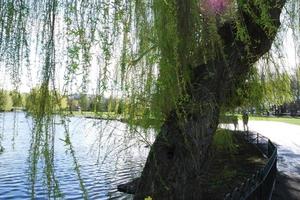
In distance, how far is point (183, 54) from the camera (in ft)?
10.1

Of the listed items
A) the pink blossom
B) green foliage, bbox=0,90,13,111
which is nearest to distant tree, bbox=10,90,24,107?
green foliage, bbox=0,90,13,111

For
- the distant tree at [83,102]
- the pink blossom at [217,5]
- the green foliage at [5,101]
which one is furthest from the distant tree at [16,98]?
the pink blossom at [217,5]

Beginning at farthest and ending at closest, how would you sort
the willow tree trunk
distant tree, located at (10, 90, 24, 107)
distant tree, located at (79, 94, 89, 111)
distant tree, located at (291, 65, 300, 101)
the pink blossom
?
1. distant tree, located at (291, 65, 300, 101)
2. the willow tree trunk
3. the pink blossom
4. distant tree, located at (79, 94, 89, 111)
5. distant tree, located at (10, 90, 24, 107)

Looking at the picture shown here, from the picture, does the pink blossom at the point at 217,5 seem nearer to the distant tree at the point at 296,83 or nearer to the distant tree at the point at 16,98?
the distant tree at the point at 296,83

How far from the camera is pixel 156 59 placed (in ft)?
10.4

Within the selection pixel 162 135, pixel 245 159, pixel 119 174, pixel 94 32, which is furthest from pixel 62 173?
pixel 94 32

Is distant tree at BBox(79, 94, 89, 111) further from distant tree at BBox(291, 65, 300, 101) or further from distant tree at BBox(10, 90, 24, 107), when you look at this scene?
distant tree at BBox(291, 65, 300, 101)

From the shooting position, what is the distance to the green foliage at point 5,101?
1.91m

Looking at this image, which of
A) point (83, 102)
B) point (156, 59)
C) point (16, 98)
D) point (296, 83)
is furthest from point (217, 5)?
point (16, 98)

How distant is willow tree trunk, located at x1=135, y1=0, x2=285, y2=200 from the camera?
385cm

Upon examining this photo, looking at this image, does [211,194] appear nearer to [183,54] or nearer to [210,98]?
[210,98]

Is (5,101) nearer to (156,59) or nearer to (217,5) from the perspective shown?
(156,59)

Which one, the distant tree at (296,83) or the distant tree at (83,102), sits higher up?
the distant tree at (296,83)

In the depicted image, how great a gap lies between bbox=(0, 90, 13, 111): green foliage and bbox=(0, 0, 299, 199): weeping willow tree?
0.32ft
